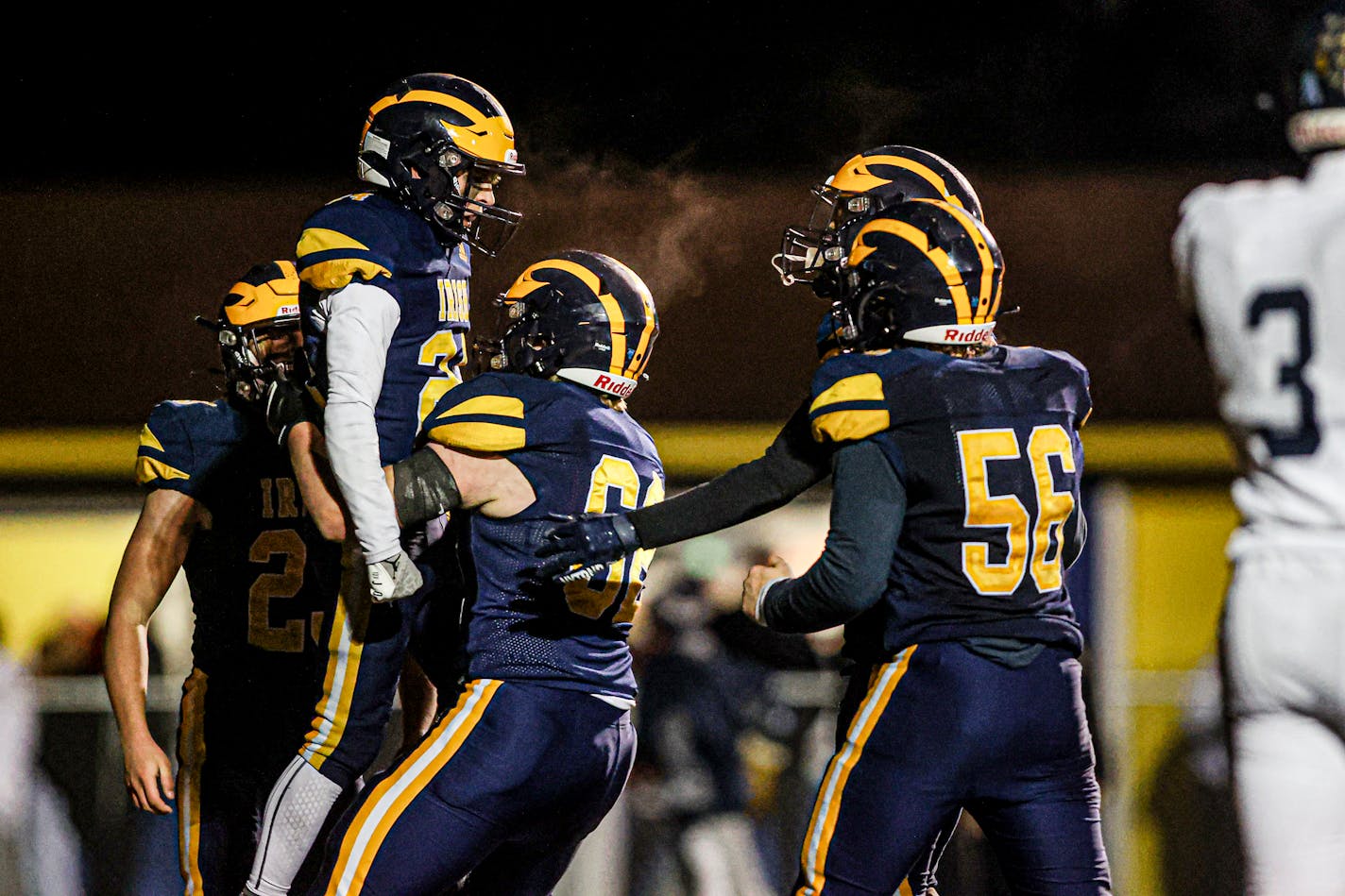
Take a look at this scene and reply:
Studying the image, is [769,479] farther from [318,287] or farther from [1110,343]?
[1110,343]

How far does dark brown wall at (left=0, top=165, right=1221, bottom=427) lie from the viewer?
5.11 m

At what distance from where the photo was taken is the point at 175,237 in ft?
17.0

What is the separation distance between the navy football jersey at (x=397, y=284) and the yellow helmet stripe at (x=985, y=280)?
112 cm

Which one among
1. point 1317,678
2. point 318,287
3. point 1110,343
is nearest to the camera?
point 1317,678

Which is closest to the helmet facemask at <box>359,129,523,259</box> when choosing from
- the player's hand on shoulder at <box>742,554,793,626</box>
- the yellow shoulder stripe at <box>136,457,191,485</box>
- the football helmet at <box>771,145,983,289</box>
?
the football helmet at <box>771,145,983,289</box>

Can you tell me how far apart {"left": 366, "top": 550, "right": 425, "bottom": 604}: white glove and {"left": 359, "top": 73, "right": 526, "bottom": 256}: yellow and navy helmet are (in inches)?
30.2

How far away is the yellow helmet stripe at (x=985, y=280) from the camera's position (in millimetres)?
2659

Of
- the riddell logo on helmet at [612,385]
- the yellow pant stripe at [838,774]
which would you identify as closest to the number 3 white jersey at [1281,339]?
the yellow pant stripe at [838,774]

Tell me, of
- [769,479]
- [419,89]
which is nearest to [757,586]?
[769,479]

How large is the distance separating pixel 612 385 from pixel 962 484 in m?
0.83

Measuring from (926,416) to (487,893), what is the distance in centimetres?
124

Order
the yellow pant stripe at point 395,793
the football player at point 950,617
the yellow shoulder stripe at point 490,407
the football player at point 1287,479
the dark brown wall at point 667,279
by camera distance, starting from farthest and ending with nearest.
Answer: the dark brown wall at point 667,279
the yellow shoulder stripe at point 490,407
the yellow pant stripe at point 395,793
the football player at point 950,617
the football player at point 1287,479

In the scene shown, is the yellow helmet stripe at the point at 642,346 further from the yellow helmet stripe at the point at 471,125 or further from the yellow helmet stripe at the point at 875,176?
the yellow helmet stripe at the point at 875,176

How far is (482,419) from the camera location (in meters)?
2.73
